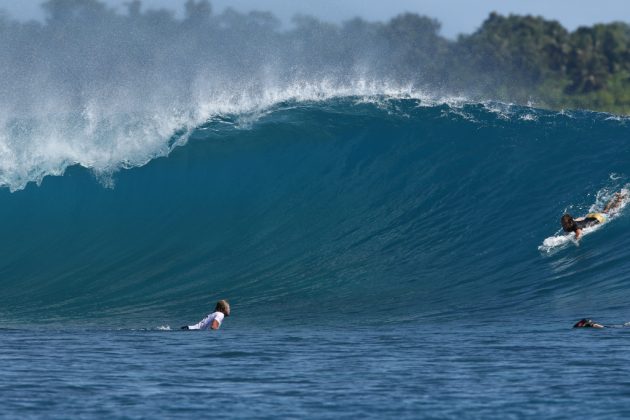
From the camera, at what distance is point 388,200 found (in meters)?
20.5

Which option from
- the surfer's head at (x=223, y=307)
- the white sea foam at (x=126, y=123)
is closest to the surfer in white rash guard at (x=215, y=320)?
the surfer's head at (x=223, y=307)

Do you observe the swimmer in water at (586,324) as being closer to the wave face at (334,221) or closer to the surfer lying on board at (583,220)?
the wave face at (334,221)

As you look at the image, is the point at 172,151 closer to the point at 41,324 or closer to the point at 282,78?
the point at 282,78

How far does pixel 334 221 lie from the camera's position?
65.5ft

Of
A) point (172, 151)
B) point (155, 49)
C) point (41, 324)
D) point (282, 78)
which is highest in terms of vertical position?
point (155, 49)

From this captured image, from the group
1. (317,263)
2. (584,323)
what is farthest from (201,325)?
(317,263)

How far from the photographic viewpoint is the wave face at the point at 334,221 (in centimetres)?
1614

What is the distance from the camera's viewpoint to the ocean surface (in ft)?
32.5

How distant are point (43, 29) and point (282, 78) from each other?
13.1m

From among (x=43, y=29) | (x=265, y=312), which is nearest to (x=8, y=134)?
(x=265, y=312)

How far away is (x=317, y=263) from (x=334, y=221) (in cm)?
192

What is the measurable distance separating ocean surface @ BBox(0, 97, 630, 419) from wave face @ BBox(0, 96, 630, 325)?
5cm

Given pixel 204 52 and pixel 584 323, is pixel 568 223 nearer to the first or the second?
pixel 584 323

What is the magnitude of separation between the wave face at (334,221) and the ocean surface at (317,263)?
50 mm
